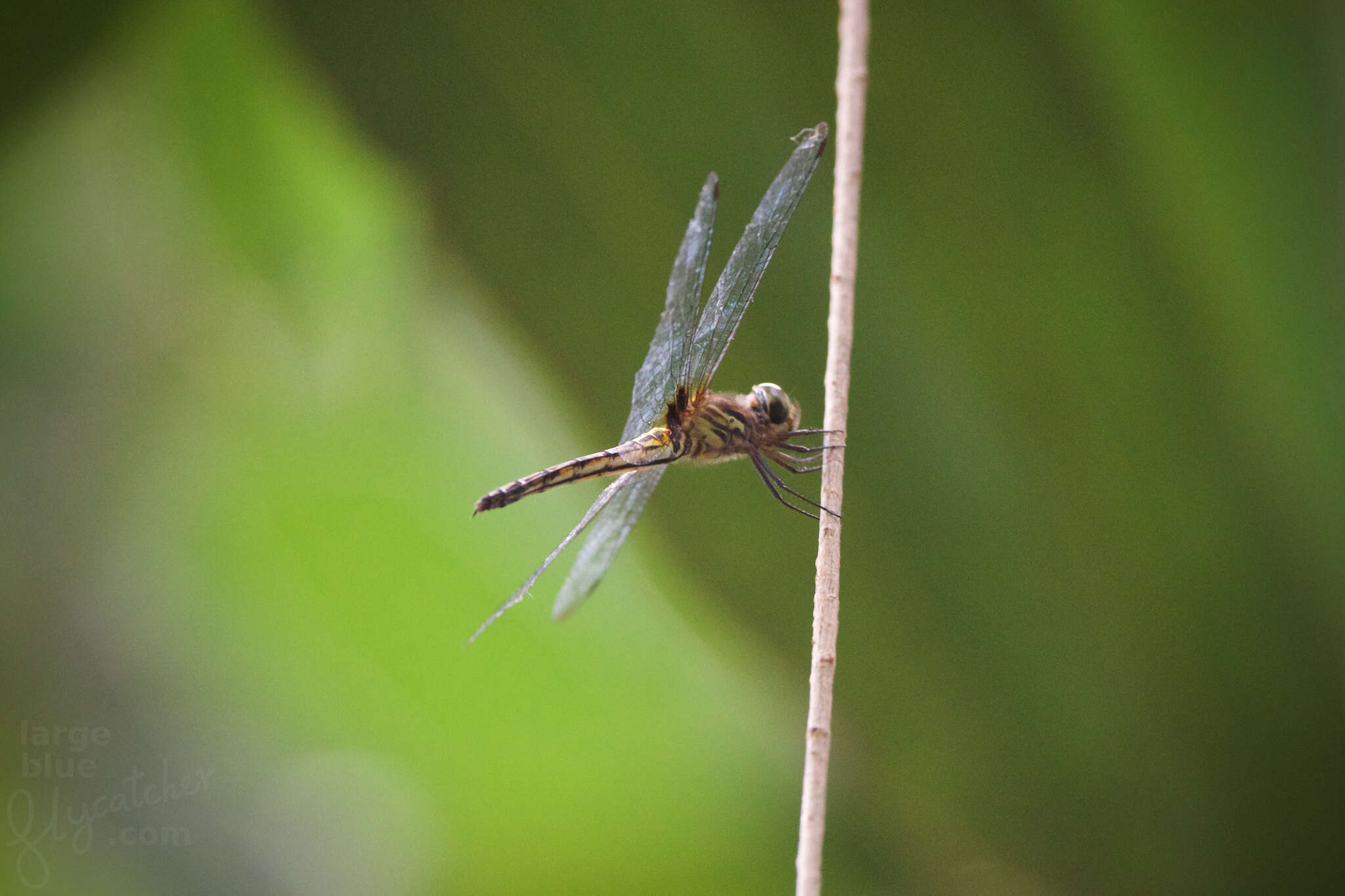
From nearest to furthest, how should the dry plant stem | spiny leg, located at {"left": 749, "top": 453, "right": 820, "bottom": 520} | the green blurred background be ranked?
the dry plant stem < the green blurred background < spiny leg, located at {"left": 749, "top": 453, "right": 820, "bottom": 520}

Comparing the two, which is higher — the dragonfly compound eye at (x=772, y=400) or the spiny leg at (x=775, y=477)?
the dragonfly compound eye at (x=772, y=400)

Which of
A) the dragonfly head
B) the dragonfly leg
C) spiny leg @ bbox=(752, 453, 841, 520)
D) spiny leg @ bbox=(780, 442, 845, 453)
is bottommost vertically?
spiny leg @ bbox=(752, 453, 841, 520)

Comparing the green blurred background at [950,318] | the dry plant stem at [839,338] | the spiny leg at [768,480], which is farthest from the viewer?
the spiny leg at [768,480]

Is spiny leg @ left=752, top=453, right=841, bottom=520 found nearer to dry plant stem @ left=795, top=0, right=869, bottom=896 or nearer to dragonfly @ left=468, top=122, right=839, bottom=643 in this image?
dragonfly @ left=468, top=122, right=839, bottom=643

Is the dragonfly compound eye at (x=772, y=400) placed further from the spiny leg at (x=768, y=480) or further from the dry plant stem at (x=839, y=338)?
the dry plant stem at (x=839, y=338)

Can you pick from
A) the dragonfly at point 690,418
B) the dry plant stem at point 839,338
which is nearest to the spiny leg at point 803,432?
the dragonfly at point 690,418

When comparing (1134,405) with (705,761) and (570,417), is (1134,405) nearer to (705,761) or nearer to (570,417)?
(570,417)

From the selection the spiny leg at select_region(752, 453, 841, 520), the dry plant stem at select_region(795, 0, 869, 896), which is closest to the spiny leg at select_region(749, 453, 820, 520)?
the spiny leg at select_region(752, 453, 841, 520)
